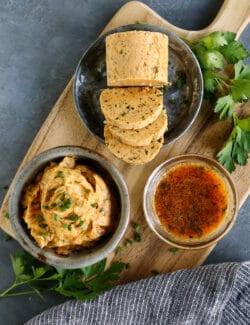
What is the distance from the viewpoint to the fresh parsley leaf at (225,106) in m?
2.46

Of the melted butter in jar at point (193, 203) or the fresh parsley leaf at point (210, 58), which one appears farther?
the melted butter in jar at point (193, 203)

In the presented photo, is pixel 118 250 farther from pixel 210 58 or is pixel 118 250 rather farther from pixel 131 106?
pixel 210 58

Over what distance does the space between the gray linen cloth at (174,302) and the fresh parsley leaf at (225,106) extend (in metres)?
0.75

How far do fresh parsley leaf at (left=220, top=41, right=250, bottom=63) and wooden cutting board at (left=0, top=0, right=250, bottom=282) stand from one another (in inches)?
6.1

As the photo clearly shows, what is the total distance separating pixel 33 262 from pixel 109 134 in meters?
0.79

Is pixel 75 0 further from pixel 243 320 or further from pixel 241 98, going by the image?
pixel 243 320

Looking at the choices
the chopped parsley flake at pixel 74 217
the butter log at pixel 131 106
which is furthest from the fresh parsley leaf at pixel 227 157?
the chopped parsley flake at pixel 74 217

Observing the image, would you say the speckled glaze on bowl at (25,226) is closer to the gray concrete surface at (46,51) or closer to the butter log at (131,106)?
the butter log at (131,106)

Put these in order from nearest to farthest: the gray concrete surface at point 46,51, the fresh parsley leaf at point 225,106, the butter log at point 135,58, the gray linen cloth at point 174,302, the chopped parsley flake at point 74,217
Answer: the chopped parsley flake at point 74,217 < the butter log at point 135,58 < the fresh parsley leaf at point 225,106 < the gray linen cloth at point 174,302 < the gray concrete surface at point 46,51

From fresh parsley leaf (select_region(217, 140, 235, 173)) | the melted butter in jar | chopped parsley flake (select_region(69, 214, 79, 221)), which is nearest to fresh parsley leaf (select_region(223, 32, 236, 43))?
fresh parsley leaf (select_region(217, 140, 235, 173))

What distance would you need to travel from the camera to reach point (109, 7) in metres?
2.74

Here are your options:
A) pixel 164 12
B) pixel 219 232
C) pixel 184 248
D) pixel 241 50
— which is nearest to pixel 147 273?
pixel 184 248

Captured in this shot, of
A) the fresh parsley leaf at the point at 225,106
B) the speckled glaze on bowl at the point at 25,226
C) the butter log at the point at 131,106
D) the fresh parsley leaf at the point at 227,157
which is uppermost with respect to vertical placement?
the fresh parsley leaf at the point at 225,106

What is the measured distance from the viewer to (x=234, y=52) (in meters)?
2.48
